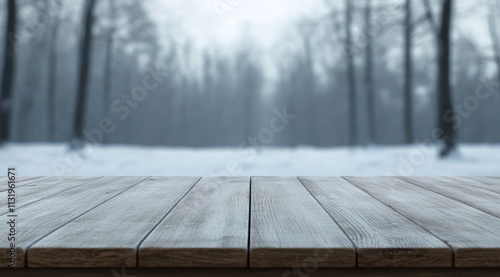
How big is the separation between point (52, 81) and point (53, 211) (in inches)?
378

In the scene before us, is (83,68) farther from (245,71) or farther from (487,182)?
(487,182)

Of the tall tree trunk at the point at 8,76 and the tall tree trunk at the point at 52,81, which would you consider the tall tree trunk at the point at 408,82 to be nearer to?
the tall tree trunk at the point at 8,76

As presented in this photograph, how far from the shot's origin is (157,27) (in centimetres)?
947

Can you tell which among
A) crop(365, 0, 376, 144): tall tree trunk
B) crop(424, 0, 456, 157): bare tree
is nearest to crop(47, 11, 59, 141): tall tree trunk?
crop(365, 0, 376, 144): tall tree trunk

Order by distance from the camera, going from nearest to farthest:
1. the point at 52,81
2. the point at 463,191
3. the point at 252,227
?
the point at 252,227, the point at 463,191, the point at 52,81

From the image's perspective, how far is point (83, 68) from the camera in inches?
266

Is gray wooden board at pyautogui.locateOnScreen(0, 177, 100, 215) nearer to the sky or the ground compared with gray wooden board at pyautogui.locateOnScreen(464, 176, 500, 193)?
nearer to the sky

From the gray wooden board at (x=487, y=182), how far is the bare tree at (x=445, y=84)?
163 inches

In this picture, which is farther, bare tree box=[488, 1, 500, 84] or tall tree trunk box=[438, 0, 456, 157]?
bare tree box=[488, 1, 500, 84]

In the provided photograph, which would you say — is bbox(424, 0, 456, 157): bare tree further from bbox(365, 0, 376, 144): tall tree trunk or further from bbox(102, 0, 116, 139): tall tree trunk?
bbox(102, 0, 116, 139): tall tree trunk

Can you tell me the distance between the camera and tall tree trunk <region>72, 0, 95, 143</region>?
669 centimetres

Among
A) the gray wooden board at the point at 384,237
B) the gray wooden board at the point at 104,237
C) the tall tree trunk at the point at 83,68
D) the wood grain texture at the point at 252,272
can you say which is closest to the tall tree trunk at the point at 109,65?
the tall tree trunk at the point at 83,68

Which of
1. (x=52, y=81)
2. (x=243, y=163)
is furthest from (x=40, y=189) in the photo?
(x=52, y=81)

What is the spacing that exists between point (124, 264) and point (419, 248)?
421mm
